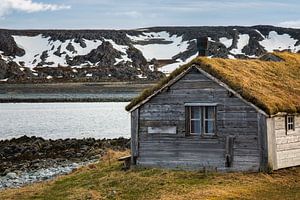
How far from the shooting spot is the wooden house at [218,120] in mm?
26297

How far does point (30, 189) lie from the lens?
28.0m

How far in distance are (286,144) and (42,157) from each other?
21876mm

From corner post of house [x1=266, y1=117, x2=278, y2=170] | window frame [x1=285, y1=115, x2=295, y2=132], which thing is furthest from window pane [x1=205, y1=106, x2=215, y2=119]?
window frame [x1=285, y1=115, x2=295, y2=132]

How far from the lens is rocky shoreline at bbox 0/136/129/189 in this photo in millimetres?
35750

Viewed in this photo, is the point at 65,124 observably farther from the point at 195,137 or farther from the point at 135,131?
the point at 195,137

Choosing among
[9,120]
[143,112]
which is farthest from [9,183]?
[9,120]

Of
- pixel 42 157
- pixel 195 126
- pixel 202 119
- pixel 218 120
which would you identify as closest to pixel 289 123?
pixel 218 120

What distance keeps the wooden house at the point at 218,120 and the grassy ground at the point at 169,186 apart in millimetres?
733

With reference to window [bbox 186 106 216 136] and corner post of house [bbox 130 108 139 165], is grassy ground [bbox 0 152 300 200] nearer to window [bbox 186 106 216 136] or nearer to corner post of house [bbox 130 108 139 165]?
corner post of house [bbox 130 108 139 165]

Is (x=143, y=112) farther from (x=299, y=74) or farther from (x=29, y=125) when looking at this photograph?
(x=29, y=125)

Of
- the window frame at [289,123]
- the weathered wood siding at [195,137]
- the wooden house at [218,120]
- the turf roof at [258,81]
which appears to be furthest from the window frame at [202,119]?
the window frame at [289,123]

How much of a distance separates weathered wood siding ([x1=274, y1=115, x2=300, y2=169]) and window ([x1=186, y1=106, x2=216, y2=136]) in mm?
2571

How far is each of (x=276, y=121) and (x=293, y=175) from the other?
220 centimetres

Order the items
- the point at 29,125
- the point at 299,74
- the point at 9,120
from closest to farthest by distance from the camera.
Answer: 1. the point at 299,74
2. the point at 29,125
3. the point at 9,120
